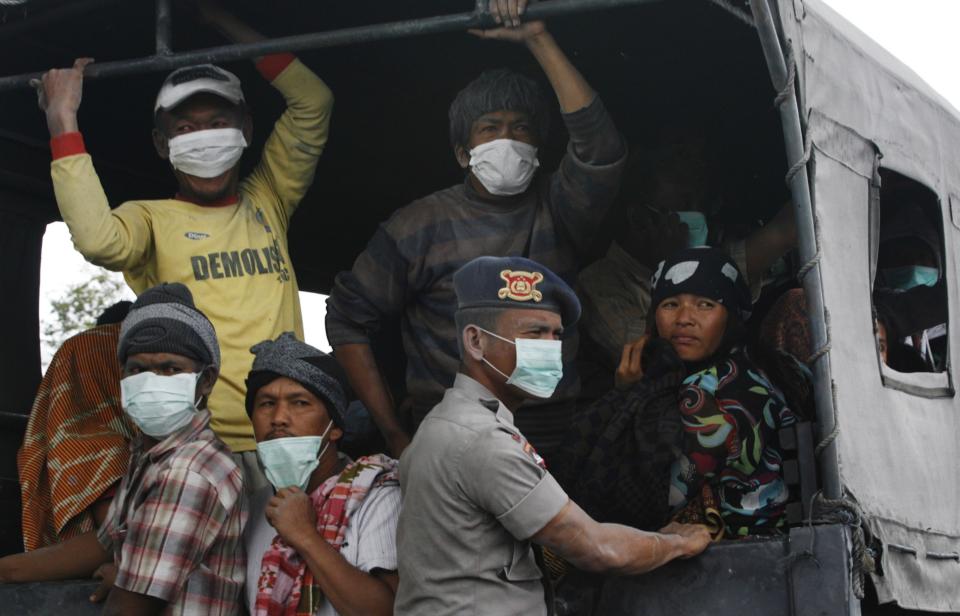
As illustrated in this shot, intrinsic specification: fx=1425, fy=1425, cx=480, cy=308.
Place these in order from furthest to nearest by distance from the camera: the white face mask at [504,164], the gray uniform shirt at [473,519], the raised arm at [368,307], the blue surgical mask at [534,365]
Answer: the raised arm at [368,307], the white face mask at [504,164], the blue surgical mask at [534,365], the gray uniform shirt at [473,519]

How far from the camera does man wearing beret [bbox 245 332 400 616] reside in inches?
135

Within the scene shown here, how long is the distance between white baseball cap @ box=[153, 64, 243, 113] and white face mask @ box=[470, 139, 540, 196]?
82 cm

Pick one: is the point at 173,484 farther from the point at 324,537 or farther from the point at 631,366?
the point at 631,366

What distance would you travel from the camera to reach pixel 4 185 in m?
5.19

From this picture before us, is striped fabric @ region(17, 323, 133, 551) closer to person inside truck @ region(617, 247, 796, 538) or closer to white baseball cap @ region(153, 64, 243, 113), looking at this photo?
white baseball cap @ region(153, 64, 243, 113)

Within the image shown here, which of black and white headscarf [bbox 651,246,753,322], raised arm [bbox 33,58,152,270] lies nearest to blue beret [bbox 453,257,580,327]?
black and white headscarf [bbox 651,246,753,322]

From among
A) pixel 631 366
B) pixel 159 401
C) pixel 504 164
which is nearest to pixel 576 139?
pixel 504 164

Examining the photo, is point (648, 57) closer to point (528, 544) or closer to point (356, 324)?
point (356, 324)

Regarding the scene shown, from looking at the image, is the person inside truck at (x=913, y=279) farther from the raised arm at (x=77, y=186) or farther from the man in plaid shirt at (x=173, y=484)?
the raised arm at (x=77, y=186)

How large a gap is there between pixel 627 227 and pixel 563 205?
1.97ft

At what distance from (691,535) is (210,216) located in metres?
1.99

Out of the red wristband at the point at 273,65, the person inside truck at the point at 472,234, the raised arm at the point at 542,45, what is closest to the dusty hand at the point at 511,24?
the raised arm at the point at 542,45

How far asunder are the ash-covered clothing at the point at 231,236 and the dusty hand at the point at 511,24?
103 cm

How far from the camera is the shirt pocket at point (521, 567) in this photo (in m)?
3.17
